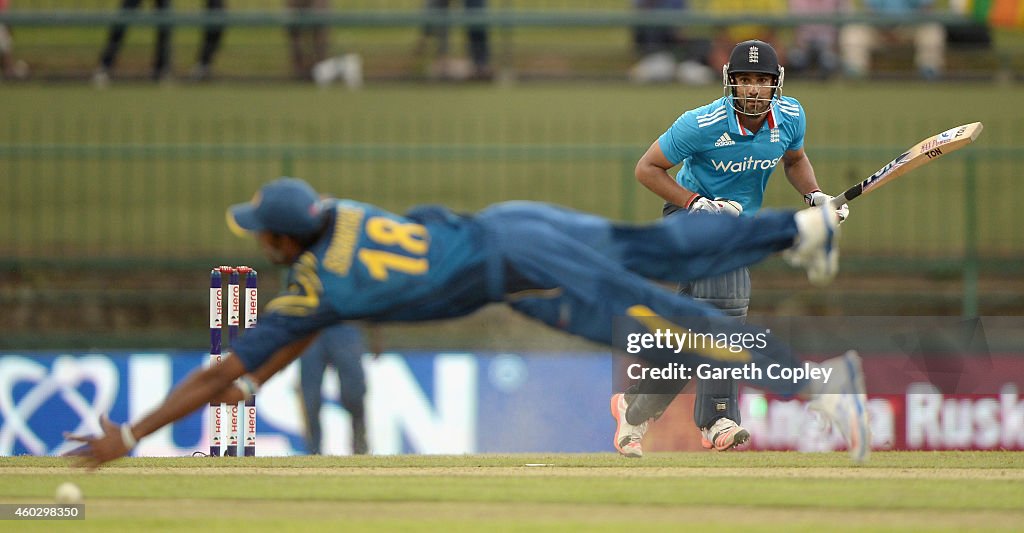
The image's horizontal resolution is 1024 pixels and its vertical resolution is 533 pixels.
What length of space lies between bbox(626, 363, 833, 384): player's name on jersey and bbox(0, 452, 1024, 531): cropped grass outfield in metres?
0.54

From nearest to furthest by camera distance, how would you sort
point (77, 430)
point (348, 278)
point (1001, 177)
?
point (348, 278), point (77, 430), point (1001, 177)

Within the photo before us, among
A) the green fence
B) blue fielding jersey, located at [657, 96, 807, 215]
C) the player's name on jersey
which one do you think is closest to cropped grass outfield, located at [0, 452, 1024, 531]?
the player's name on jersey

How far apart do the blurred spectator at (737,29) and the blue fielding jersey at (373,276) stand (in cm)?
886

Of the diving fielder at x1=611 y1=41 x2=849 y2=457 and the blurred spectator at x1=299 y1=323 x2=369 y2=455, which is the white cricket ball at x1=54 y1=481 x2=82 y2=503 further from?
the blurred spectator at x1=299 y1=323 x2=369 y2=455

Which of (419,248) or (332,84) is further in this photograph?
(332,84)

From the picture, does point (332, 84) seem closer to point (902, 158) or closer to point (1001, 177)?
point (1001, 177)

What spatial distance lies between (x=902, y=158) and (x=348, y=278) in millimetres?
3933

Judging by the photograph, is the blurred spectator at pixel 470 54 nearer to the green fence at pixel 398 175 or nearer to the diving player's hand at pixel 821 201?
the green fence at pixel 398 175

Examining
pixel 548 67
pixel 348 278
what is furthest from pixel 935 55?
pixel 348 278

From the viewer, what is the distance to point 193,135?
15.8 meters

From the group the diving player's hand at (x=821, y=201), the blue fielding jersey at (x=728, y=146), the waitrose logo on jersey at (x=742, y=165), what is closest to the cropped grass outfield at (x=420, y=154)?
the diving player's hand at (x=821, y=201)

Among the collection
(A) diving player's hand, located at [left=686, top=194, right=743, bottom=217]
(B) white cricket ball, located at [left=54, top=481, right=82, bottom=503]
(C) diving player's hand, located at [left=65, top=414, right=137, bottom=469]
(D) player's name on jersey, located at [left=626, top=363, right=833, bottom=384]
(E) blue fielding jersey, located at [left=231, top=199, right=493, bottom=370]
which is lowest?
(B) white cricket ball, located at [left=54, top=481, right=82, bottom=503]

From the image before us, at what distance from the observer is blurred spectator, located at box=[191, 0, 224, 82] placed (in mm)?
16062

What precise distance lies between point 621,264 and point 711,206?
1344 mm
